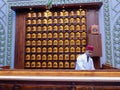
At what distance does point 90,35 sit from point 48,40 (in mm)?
1388

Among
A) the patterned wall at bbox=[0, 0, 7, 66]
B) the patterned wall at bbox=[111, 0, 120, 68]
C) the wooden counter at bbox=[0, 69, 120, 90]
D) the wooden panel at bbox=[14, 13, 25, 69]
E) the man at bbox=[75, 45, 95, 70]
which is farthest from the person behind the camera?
the patterned wall at bbox=[0, 0, 7, 66]

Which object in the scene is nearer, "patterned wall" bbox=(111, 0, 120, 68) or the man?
the man

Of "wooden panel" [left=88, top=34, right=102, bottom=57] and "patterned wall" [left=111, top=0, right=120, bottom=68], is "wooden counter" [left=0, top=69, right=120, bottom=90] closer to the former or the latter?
"wooden panel" [left=88, top=34, right=102, bottom=57]

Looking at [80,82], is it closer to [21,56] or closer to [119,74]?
[119,74]

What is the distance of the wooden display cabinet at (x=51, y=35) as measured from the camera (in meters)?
7.11

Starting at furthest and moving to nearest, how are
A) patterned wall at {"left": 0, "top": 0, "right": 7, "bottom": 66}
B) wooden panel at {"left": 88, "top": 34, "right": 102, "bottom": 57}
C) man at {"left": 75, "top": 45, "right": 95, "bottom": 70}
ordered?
1. patterned wall at {"left": 0, "top": 0, "right": 7, "bottom": 66}
2. wooden panel at {"left": 88, "top": 34, "right": 102, "bottom": 57}
3. man at {"left": 75, "top": 45, "right": 95, "bottom": 70}

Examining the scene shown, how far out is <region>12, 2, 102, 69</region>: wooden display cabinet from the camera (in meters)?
7.11

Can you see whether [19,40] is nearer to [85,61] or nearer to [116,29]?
[85,61]

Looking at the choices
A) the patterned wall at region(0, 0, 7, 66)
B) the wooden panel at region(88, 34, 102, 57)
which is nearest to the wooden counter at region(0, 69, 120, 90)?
the wooden panel at region(88, 34, 102, 57)

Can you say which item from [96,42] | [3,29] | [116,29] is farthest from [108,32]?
[3,29]

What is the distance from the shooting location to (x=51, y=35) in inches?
286

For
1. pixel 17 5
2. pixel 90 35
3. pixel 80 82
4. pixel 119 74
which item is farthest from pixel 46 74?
pixel 17 5

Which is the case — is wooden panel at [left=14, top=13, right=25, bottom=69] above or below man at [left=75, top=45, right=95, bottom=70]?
Answer: above

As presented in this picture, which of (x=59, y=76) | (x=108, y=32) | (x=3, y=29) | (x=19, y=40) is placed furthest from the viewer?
(x=3, y=29)
